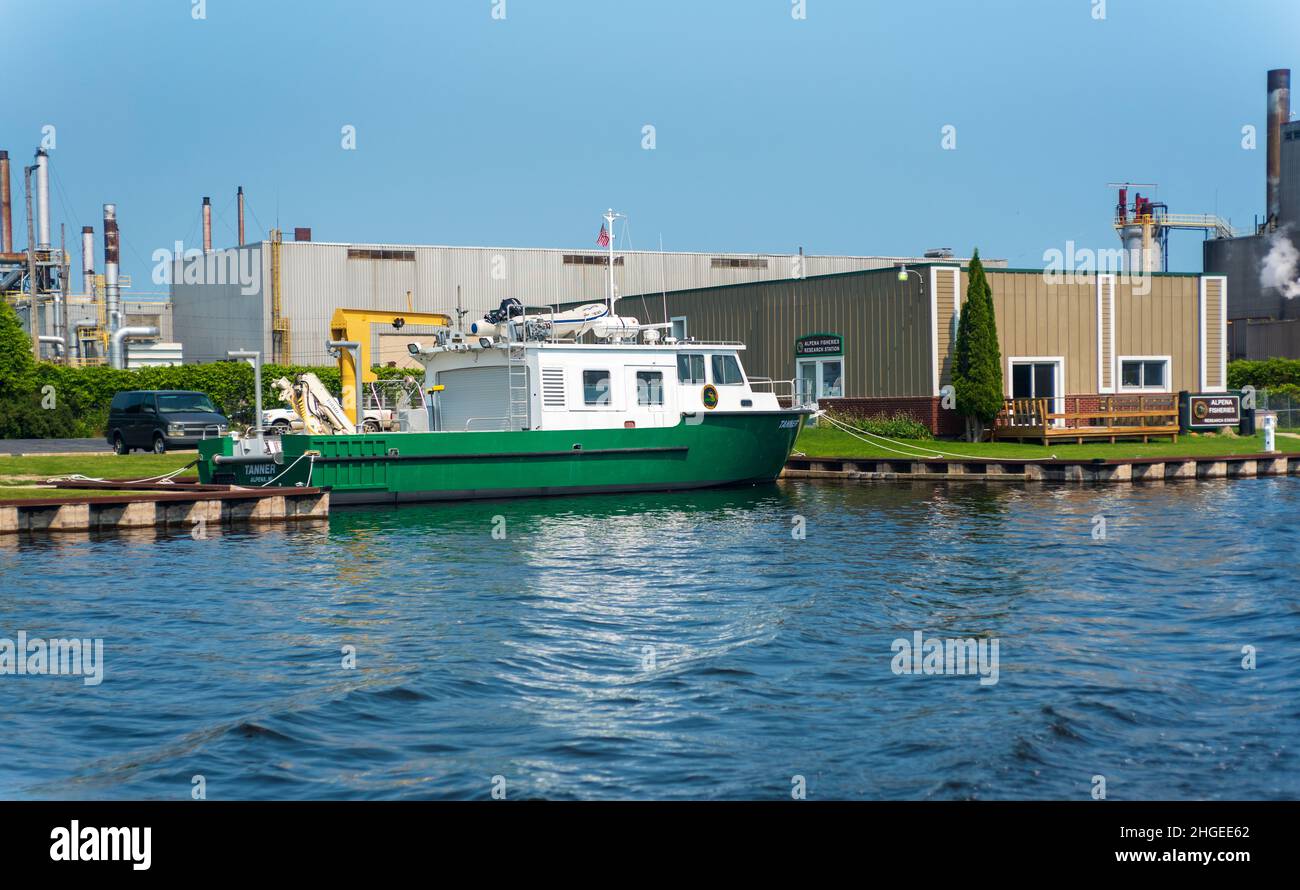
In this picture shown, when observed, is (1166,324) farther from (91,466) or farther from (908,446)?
(91,466)

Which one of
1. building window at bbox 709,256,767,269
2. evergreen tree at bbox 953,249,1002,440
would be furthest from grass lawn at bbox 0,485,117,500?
building window at bbox 709,256,767,269

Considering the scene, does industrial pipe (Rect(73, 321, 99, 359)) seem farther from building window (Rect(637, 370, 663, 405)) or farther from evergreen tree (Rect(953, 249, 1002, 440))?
evergreen tree (Rect(953, 249, 1002, 440))

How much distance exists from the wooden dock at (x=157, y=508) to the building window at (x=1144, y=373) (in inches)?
934

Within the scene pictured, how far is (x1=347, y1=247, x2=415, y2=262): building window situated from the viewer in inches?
2048

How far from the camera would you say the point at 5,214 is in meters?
63.2

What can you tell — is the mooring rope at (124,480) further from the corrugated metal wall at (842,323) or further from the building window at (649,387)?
the corrugated metal wall at (842,323)

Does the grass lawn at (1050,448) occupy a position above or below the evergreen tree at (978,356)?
below

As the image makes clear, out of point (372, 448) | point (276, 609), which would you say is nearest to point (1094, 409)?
point (372, 448)

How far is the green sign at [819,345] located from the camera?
37.2 metres

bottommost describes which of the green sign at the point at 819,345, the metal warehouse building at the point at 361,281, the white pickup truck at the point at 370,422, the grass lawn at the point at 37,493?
the grass lawn at the point at 37,493

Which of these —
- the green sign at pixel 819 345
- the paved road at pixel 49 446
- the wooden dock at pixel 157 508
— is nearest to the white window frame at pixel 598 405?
the wooden dock at pixel 157 508

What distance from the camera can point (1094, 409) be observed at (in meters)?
34.9

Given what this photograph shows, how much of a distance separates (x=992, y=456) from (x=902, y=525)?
9559mm
